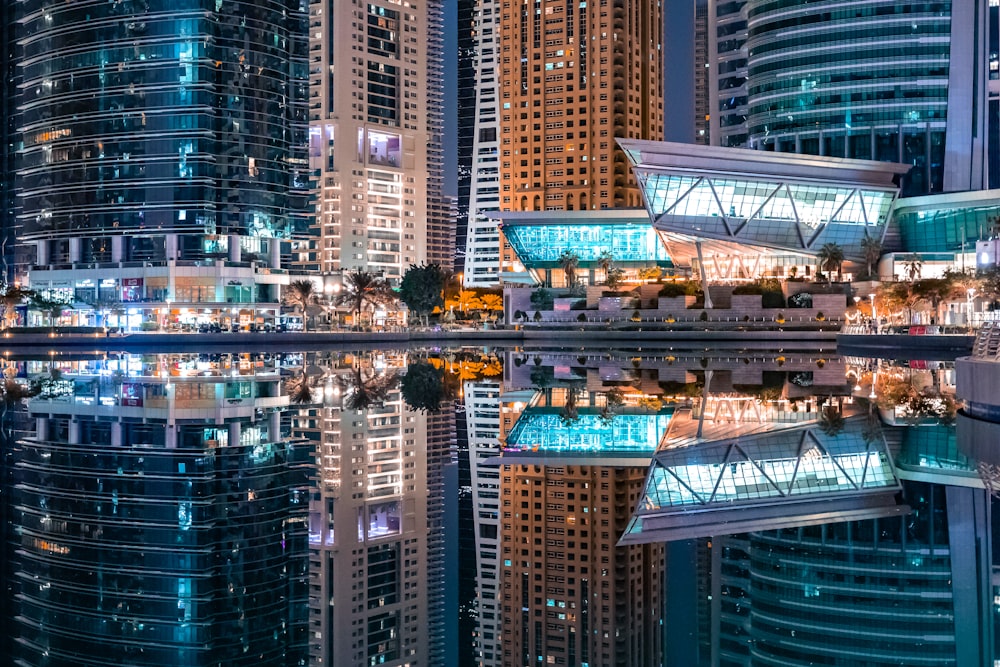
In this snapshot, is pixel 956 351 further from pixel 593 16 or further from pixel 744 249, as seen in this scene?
pixel 593 16

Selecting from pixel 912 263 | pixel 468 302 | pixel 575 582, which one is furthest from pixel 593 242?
pixel 575 582

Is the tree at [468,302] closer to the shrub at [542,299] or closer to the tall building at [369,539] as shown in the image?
the shrub at [542,299]

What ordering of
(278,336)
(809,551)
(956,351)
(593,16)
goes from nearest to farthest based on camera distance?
(809,551), (956,351), (278,336), (593,16)

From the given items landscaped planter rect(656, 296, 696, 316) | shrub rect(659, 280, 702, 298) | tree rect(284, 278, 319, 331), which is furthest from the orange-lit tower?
landscaped planter rect(656, 296, 696, 316)

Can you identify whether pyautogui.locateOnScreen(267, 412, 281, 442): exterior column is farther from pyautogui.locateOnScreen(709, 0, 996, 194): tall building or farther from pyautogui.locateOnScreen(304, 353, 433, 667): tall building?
pyautogui.locateOnScreen(709, 0, 996, 194): tall building

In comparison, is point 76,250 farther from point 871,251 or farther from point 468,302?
point 871,251

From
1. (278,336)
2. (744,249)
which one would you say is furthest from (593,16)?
(278,336)
